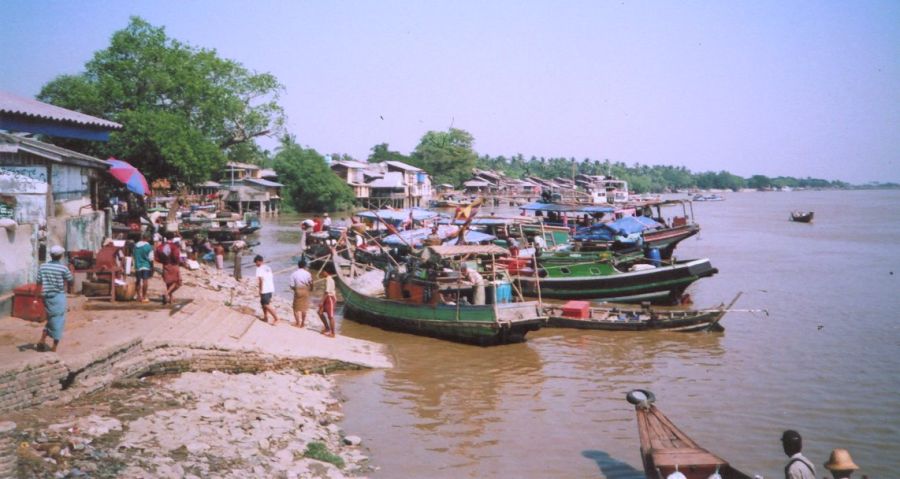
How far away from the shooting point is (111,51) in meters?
29.6

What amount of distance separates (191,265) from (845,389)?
56.4ft

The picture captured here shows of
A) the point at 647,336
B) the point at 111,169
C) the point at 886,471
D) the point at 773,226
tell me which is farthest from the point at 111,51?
the point at 773,226

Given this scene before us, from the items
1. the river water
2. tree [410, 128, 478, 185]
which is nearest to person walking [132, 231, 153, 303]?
the river water

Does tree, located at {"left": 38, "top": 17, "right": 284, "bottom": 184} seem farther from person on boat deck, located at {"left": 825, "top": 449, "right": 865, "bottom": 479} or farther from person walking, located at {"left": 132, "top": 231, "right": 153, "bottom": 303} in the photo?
person on boat deck, located at {"left": 825, "top": 449, "right": 865, "bottom": 479}

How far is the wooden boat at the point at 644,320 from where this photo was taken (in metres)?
16.5

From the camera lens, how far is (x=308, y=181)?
65.7 m

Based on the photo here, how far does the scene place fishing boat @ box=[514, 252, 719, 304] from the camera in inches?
811

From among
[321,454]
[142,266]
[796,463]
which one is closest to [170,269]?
[142,266]

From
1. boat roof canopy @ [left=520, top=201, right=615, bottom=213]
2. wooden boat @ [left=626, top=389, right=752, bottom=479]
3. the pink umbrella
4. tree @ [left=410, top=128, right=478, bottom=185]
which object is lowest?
wooden boat @ [left=626, top=389, right=752, bottom=479]

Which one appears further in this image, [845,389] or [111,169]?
[111,169]

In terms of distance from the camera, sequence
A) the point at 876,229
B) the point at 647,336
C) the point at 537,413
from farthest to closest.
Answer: the point at 876,229, the point at 647,336, the point at 537,413

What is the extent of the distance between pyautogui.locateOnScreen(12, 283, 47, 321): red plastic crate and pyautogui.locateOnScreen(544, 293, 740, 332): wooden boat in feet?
35.8

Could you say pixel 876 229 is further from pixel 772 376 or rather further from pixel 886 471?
pixel 886 471

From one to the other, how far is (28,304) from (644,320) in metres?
13.4
